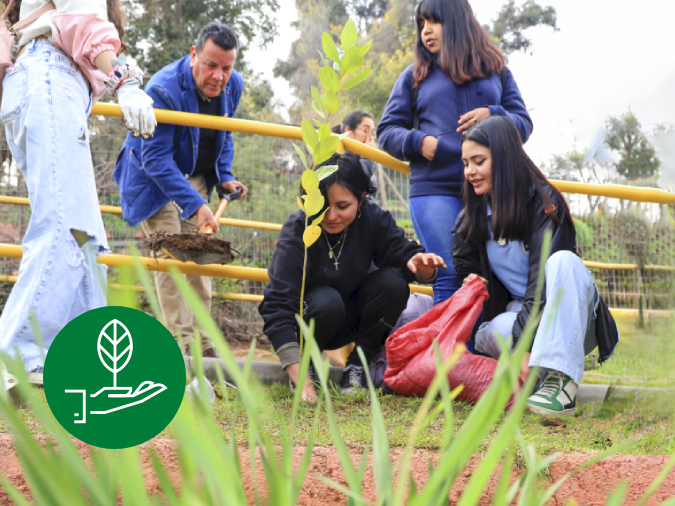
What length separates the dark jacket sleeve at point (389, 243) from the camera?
8.41 ft

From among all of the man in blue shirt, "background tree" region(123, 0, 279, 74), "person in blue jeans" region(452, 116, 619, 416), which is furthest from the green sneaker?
"background tree" region(123, 0, 279, 74)

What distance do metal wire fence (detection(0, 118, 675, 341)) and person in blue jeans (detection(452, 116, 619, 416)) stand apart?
845 millimetres

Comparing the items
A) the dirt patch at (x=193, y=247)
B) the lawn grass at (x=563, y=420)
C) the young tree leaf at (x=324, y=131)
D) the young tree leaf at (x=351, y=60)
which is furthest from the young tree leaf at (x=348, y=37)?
the dirt patch at (x=193, y=247)

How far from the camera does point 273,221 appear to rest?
428 cm

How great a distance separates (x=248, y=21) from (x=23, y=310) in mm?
10488

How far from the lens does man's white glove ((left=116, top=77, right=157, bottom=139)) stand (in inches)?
67.9

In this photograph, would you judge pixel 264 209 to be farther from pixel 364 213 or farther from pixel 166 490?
pixel 166 490

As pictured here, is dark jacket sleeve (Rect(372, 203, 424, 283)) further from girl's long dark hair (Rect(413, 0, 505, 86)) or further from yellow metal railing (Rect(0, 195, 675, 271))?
yellow metal railing (Rect(0, 195, 675, 271))

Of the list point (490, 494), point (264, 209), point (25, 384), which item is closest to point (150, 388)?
point (25, 384)

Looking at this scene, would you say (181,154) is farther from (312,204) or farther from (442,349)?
(312,204)

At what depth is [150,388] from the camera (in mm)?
366

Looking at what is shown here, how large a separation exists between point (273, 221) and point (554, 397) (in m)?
2.70

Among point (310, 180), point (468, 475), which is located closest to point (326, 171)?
point (310, 180)

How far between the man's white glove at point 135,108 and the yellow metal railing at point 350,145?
2.86 feet
